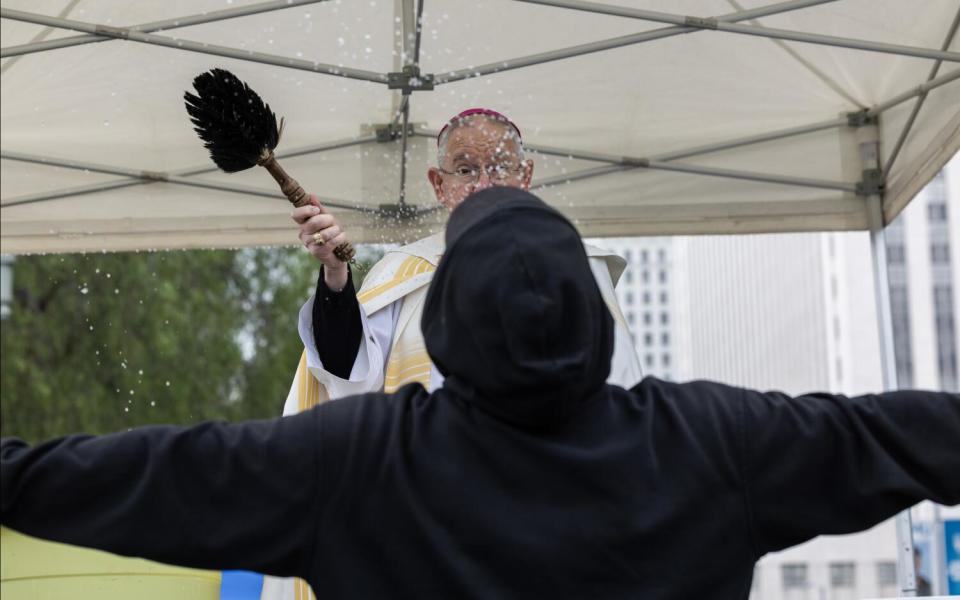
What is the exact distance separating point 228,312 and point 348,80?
42.6ft

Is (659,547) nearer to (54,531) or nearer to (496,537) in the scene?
(496,537)

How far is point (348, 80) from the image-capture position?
216 inches

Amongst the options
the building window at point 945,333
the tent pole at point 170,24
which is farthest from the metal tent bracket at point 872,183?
the building window at point 945,333

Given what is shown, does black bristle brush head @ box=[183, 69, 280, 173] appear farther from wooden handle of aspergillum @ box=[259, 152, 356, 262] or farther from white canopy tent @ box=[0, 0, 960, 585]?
white canopy tent @ box=[0, 0, 960, 585]

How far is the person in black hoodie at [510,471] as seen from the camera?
6.05ft

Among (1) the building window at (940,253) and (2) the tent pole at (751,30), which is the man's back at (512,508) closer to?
(2) the tent pole at (751,30)

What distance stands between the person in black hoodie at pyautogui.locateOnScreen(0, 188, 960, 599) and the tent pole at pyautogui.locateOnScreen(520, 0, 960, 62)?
3.12 m

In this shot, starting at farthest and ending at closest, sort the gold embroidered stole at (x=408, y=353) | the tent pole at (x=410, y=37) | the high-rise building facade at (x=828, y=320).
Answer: the high-rise building facade at (x=828, y=320) → the tent pole at (x=410, y=37) → the gold embroidered stole at (x=408, y=353)

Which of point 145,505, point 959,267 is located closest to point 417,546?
point 145,505

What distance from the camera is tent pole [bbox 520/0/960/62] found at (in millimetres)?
4984

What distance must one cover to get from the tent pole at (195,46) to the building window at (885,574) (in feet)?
245

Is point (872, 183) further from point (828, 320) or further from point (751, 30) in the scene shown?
point (828, 320)

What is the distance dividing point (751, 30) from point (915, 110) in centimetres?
102

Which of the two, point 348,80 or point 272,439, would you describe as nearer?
point 272,439
